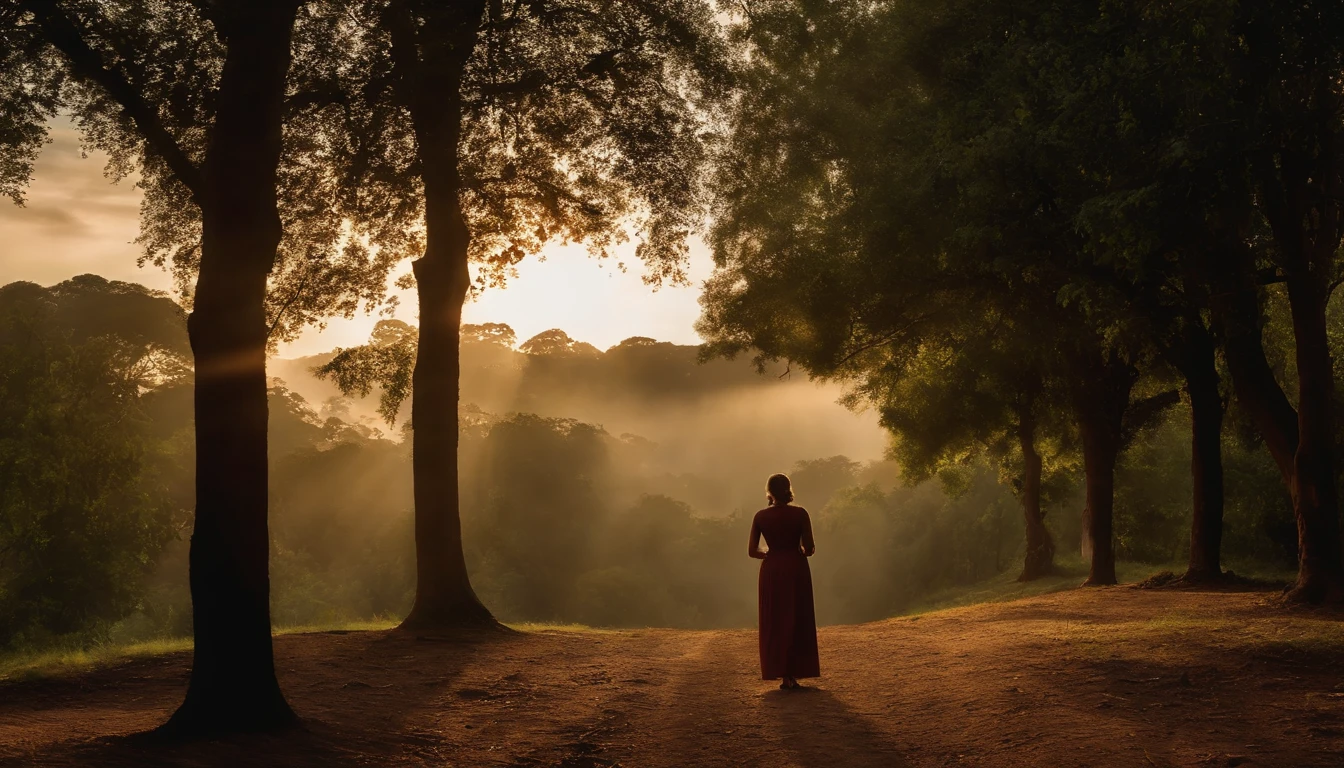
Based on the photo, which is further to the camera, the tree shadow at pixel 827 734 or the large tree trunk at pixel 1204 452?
the large tree trunk at pixel 1204 452

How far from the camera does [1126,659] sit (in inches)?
447

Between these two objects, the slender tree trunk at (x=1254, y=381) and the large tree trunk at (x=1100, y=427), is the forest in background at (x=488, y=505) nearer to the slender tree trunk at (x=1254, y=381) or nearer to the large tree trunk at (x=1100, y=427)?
the large tree trunk at (x=1100, y=427)

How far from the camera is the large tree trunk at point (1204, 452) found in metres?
21.1

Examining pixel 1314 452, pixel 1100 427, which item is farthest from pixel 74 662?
pixel 1100 427

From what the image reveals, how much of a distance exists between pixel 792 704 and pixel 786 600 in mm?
1348

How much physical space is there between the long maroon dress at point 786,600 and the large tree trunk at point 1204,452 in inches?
508

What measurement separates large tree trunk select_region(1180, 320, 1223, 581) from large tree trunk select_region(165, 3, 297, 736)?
17.7 m

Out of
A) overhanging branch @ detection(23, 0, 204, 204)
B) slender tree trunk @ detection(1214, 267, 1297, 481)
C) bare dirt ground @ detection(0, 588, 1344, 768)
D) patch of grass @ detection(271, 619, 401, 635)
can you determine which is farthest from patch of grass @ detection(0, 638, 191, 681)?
slender tree trunk @ detection(1214, 267, 1297, 481)

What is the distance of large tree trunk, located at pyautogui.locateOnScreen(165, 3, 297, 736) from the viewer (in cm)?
887

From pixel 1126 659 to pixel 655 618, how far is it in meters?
58.9

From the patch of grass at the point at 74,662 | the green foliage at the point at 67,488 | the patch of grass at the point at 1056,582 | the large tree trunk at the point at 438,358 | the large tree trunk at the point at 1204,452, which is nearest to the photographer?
the patch of grass at the point at 74,662

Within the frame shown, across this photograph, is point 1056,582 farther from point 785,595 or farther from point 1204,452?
point 785,595

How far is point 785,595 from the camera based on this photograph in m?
11.6

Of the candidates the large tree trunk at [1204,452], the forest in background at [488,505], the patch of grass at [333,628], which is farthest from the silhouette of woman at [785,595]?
the forest in background at [488,505]
